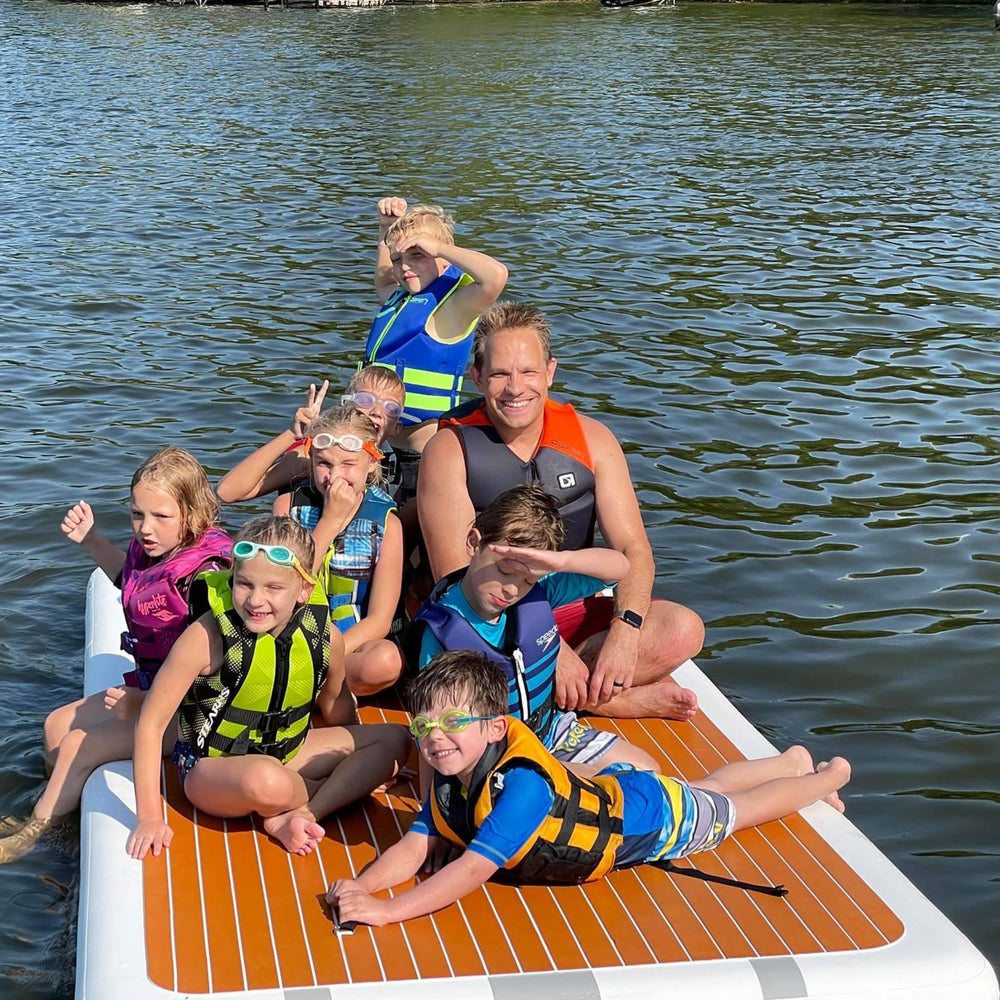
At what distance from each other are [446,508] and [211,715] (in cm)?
109

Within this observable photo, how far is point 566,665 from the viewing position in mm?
4680

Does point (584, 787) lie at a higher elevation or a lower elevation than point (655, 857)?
higher

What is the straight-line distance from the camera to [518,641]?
13.3 ft

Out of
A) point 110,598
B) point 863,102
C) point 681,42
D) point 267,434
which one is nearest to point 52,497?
point 267,434

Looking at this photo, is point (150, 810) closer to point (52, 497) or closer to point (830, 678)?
point (830, 678)

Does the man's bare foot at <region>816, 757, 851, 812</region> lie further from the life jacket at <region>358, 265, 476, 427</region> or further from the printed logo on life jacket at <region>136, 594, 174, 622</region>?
the life jacket at <region>358, 265, 476, 427</region>

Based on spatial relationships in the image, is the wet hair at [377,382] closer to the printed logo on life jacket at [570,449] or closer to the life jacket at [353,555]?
the life jacket at [353,555]

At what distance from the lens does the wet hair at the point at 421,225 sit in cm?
553

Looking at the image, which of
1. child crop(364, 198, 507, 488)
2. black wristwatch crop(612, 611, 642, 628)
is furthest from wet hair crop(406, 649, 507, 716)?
child crop(364, 198, 507, 488)

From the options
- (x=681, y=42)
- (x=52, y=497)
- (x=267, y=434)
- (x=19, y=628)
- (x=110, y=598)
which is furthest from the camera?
(x=681, y=42)

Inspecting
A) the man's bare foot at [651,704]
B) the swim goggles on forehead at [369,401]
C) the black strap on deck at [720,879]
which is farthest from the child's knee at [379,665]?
the black strap on deck at [720,879]

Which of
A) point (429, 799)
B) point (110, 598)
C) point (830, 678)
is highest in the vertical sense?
point (429, 799)

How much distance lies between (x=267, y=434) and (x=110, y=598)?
10.8 ft

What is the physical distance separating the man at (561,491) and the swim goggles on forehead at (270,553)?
0.90 m
